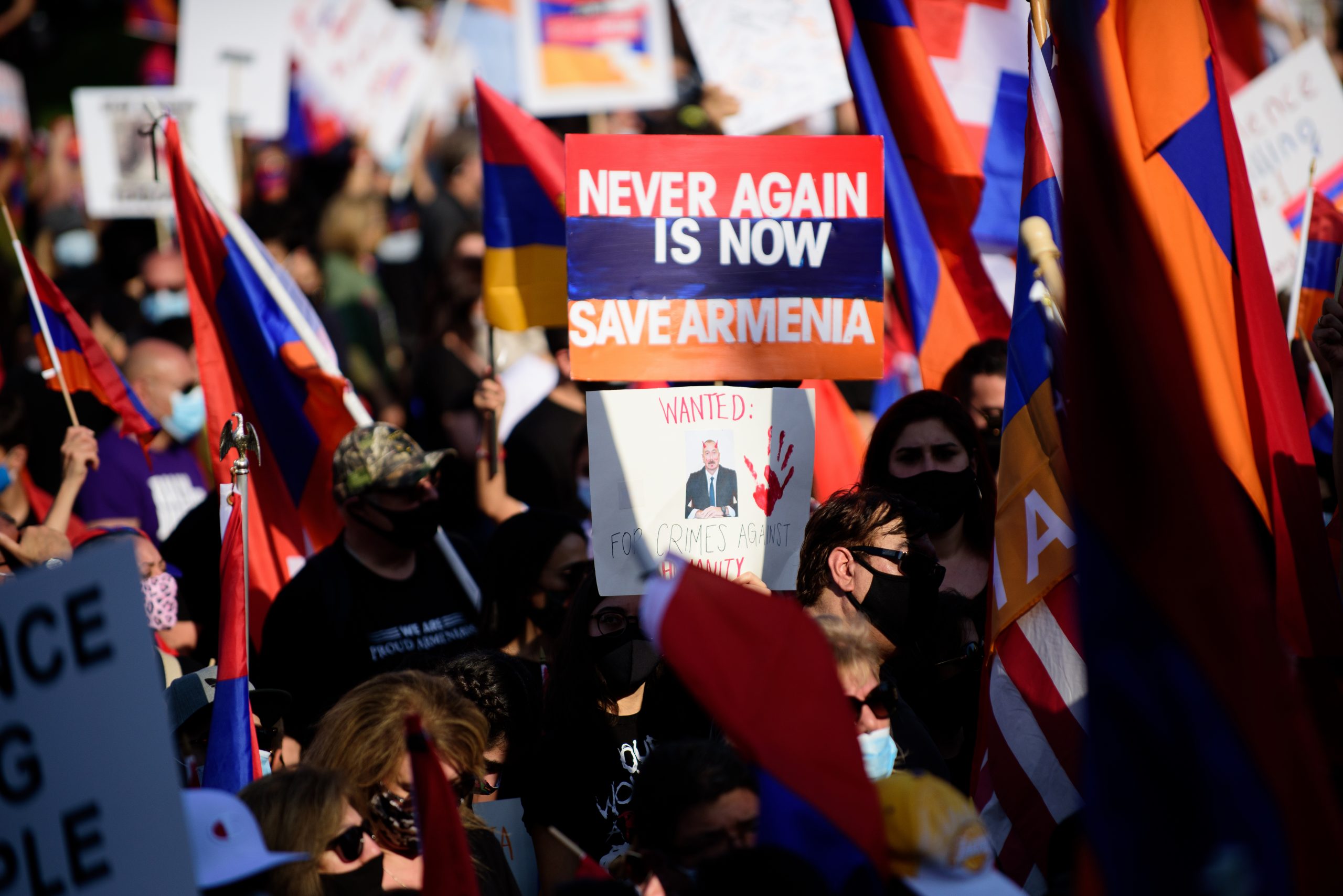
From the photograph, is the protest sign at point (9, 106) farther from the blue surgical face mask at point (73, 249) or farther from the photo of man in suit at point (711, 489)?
the photo of man in suit at point (711, 489)

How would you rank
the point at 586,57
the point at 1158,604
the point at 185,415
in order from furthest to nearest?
1. the point at 586,57
2. the point at 185,415
3. the point at 1158,604

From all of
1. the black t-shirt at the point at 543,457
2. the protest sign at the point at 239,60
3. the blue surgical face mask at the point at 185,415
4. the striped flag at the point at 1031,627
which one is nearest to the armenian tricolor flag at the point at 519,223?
the black t-shirt at the point at 543,457

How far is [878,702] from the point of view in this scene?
2.94 meters

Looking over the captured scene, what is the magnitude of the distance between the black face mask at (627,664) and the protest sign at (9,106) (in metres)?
8.70

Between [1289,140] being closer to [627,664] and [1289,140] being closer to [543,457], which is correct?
[543,457]

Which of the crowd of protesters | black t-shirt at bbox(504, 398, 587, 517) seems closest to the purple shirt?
the crowd of protesters

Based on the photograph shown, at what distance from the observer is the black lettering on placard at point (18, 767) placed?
235 centimetres

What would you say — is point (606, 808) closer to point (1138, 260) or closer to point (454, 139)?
point (1138, 260)

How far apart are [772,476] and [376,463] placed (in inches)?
53.7

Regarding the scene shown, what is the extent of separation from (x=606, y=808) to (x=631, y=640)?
1.46 ft

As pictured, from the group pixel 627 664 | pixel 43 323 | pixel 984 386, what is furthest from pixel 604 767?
pixel 43 323

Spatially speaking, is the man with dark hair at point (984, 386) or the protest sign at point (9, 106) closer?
the man with dark hair at point (984, 386)

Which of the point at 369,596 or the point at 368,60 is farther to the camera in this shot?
the point at 368,60

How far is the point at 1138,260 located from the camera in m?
2.10
